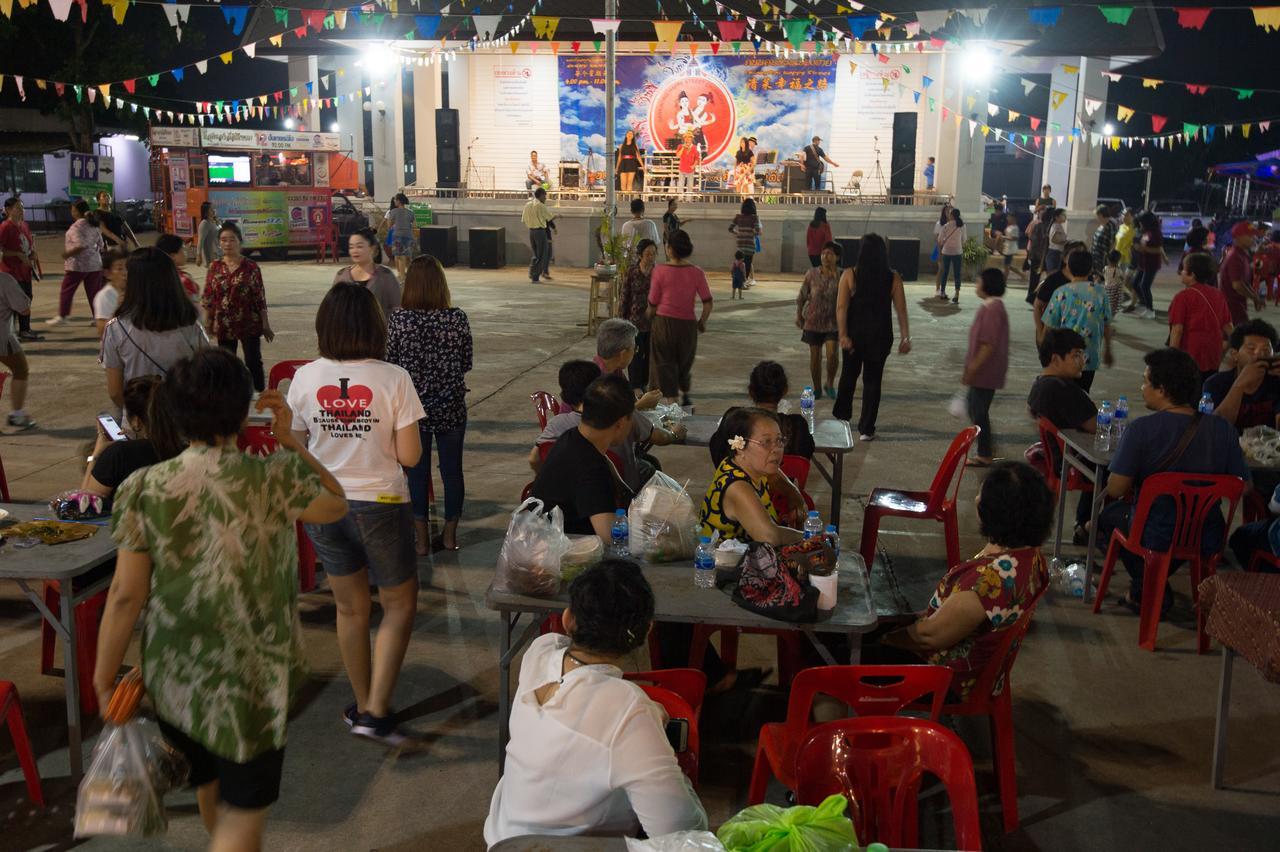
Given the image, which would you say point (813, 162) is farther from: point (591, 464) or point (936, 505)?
point (591, 464)

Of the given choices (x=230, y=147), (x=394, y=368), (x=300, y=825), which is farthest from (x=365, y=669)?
(x=230, y=147)

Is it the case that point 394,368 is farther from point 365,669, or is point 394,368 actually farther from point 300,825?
point 300,825

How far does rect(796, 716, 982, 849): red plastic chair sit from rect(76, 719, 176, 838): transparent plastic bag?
1.57m

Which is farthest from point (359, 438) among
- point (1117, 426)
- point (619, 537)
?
point (1117, 426)

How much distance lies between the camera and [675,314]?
884 centimetres

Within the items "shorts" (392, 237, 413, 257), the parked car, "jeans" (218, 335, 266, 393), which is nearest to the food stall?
"shorts" (392, 237, 413, 257)

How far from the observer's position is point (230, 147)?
73.8ft

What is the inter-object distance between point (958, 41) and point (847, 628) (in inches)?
611

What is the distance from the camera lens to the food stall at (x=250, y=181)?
22.1 meters

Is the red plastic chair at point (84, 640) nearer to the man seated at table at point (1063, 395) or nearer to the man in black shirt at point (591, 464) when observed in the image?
the man in black shirt at point (591, 464)

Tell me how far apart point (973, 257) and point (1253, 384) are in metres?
14.6

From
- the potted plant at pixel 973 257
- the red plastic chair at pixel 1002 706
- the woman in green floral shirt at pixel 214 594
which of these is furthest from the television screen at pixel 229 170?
the red plastic chair at pixel 1002 706

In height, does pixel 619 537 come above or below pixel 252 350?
below

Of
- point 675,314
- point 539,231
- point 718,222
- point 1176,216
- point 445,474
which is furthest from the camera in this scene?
point 1176,216
